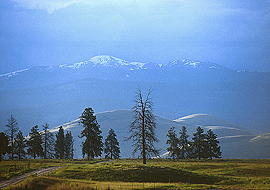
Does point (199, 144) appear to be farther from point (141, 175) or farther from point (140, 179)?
point (140, 179)

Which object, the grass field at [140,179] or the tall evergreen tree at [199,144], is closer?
the grass field at [140,179]

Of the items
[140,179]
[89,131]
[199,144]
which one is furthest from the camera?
[199,144]

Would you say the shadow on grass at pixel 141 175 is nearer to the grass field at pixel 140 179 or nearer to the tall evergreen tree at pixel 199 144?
the grass field at pixel 140 179

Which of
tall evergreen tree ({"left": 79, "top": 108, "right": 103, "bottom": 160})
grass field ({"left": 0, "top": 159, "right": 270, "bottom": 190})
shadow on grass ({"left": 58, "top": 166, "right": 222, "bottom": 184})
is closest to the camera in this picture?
grass field ({"left": 0, "top": 159, "right": 270, "bottom": 190})

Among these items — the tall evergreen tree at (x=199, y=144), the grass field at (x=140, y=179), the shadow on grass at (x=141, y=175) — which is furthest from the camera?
the tall evergreen tree at (x=199, y=144)

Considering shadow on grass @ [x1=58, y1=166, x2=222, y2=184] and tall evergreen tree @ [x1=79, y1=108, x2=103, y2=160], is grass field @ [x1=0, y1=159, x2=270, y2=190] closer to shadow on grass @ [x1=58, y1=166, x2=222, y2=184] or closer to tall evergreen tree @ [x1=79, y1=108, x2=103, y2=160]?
shadow on grass @ [x1=58, y1=166, x2=222, y2=184]

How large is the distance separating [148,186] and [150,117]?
20.1m

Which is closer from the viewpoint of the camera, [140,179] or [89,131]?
[140,179]

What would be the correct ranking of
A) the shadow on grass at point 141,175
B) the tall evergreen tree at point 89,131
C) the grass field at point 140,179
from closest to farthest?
the grass field at point 140,179
the shadow on grass at point 141,175
the tall evergreen tree at point 89,131

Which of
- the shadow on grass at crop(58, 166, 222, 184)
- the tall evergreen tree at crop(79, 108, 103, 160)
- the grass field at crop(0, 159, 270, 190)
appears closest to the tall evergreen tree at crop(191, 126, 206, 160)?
the tall evergreen tree at crop(79, 108, 103, 160)

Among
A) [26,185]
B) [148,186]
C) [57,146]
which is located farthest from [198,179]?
[57,146]

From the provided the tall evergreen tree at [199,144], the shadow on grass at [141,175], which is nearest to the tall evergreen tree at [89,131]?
the tall evergreen tree at [199,144]

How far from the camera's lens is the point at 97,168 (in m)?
41.7

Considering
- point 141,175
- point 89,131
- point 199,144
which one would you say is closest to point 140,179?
point 141,175
